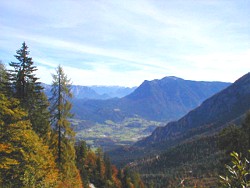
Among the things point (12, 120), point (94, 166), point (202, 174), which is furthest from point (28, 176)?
point (202, 174)

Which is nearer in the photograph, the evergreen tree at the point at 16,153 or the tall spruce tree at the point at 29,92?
the evergreen tree at the point at 16,153

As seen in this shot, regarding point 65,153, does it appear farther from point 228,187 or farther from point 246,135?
point 228,187

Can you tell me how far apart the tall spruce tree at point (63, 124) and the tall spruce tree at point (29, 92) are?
2073mm

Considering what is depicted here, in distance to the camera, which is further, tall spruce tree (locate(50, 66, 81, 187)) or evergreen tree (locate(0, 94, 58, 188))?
tall spruce tree (locate(50, 66, 81, 187))

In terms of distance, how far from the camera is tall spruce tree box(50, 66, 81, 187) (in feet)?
145

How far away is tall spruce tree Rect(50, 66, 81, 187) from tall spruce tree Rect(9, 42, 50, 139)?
2.07m

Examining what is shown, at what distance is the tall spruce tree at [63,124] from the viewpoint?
44.2m

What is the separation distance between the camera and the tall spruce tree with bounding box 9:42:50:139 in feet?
145

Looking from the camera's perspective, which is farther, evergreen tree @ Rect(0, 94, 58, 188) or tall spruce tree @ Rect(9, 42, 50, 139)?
tall spruce tree @ Rect(9, 42, 50, 139)

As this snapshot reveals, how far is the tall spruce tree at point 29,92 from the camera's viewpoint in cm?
4412

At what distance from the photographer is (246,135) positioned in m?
46.3

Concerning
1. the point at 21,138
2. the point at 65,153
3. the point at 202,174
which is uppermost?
the point at 21,138

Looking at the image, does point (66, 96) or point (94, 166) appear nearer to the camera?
point (66, 96)

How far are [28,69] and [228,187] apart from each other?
40440 millimetres
